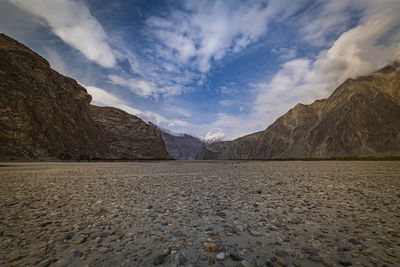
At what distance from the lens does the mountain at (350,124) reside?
4924 inches

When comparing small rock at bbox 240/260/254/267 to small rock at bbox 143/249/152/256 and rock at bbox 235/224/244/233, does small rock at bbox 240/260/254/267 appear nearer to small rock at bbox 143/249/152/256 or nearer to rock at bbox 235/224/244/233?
rock at bbox 235/224/244/233

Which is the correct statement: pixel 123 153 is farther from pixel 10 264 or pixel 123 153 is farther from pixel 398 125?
pixel 398 125

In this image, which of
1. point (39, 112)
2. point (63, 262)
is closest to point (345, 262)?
point (63, 262)

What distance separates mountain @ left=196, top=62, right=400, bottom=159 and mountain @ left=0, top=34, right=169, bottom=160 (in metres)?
165

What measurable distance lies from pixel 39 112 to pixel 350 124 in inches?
7789

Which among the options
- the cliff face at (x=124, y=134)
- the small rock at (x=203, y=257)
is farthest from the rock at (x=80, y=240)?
the cliff face at (x=124, y=134)

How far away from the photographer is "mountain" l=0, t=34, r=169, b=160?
140ft

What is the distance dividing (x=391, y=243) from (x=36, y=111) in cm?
7132

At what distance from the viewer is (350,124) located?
5546 inches

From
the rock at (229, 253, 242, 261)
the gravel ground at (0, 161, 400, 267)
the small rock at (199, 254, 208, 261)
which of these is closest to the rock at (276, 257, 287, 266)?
the gravel ground at (0, 161, 400, 267)

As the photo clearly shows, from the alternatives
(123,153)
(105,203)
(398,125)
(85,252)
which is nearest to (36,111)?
(123,153)

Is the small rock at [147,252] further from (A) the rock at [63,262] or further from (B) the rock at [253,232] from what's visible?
(B) the rock at [253,232]

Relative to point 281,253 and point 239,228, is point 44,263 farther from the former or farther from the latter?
point 281,253

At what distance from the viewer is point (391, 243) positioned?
131 inches
